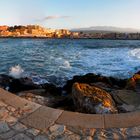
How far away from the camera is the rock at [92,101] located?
18.6 feet

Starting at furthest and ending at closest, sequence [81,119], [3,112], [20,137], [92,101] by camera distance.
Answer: [92,101] < [3,112] < [81,119] < [20,137]

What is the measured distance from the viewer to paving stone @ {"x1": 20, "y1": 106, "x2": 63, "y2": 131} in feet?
14.8

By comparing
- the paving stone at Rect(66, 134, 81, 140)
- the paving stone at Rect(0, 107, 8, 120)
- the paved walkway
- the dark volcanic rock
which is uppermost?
the paving stone at Rect(0, 107, 8, 120)

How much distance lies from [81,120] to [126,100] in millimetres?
2333

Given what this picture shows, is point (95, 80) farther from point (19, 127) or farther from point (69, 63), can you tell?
point (69, 63)

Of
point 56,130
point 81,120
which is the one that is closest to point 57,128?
point 56,130

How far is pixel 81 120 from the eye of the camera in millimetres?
4723

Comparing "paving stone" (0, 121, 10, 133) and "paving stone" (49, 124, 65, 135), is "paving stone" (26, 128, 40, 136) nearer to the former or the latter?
"paving stone" (49, 124, 65, 135)

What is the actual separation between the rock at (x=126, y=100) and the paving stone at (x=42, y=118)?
76.2 inches

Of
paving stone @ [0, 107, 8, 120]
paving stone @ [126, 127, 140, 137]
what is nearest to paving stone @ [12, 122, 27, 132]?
paving stone @ [0, 107, 8, 120]

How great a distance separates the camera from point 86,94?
6.12 metres

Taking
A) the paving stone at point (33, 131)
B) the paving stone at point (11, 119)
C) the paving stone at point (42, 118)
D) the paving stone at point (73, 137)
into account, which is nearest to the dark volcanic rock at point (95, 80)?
the paving stone at point (42, 118)

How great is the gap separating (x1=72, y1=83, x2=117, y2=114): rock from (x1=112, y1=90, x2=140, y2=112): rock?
1.20 feet

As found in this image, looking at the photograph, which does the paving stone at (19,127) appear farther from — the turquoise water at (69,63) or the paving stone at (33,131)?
the turquoise water at (69,63)
